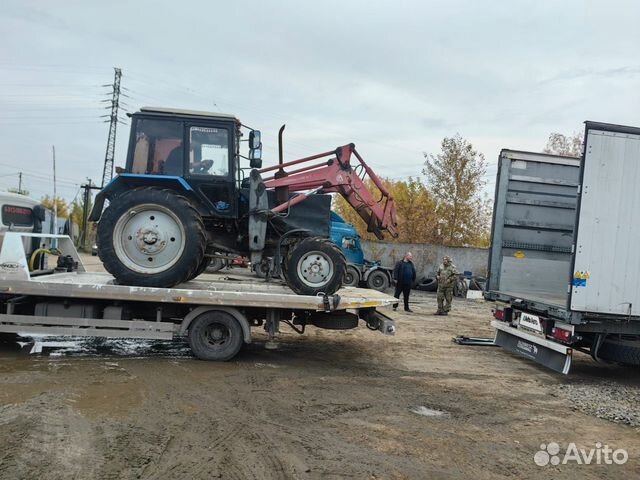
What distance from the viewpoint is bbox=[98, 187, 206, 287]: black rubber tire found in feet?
23.6

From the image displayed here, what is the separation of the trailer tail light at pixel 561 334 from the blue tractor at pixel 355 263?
11.1 m

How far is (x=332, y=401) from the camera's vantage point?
5.82 m

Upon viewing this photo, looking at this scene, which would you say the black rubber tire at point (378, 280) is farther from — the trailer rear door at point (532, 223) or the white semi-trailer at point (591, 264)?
the white semi-trailer at point (591, 264)

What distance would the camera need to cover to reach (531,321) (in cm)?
784

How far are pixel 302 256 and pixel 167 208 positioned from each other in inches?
79.2

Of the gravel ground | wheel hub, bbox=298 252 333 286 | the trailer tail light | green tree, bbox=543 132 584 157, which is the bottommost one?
the gravel ground

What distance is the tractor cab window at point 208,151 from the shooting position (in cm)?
760

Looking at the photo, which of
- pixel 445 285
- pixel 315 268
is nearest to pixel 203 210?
pixel 315 268

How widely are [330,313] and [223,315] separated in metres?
1.54

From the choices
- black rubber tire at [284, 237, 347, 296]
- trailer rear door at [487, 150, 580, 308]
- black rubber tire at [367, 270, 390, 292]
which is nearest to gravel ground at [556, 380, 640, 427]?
trailer rear door at [487, 150, 580, 308]

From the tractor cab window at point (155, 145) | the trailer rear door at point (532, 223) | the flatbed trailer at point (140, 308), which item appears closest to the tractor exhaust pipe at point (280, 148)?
the tractor cab window at point (155, 145)

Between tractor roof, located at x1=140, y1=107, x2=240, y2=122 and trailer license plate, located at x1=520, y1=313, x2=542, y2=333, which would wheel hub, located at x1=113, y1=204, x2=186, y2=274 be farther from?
trailer license plate, located at x1=520, y1=313, x2=542, y2=333

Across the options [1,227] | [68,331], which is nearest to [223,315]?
[68,331]

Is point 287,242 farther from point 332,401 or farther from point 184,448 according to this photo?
point 184,448
